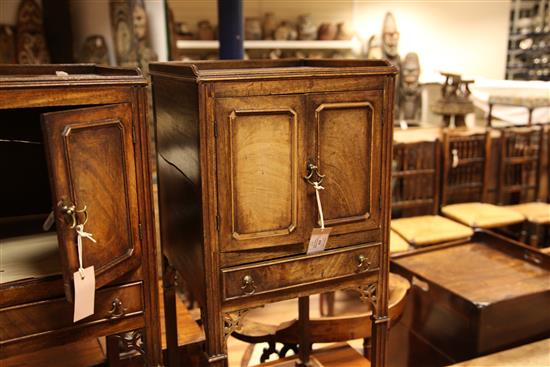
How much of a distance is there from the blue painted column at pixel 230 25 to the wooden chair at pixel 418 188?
1208 mm

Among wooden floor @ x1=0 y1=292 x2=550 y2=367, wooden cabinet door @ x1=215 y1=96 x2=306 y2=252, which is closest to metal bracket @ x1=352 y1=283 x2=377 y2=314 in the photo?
wooden cabinet door @ x1=215 y1=96 x2=306 y2=252

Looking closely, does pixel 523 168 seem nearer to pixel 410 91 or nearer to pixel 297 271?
pixel 410 91

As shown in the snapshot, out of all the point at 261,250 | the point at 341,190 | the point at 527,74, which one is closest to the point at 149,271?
the point at 261,250

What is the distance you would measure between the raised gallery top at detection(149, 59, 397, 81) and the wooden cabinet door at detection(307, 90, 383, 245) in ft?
0.20

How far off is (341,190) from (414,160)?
2.09 m

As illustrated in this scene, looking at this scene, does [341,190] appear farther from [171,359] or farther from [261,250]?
[171,359]

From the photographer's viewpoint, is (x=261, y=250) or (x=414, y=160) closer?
(x=261, y=250)

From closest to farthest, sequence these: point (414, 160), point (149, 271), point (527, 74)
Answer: point (149, 271)
point (414, 160)
point (527, 74)

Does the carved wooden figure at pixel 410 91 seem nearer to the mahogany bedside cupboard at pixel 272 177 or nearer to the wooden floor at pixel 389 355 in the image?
the wooden floor at pixel 389 355

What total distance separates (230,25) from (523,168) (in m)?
2.34

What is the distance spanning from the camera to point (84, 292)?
125 centimetres

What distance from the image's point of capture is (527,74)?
476cm

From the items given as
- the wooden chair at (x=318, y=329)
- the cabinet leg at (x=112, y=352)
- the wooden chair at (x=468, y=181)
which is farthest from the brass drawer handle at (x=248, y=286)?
the wooden chair at (x=468, y=181)

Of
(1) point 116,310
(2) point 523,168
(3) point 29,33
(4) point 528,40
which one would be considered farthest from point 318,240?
(4) point 528,40
